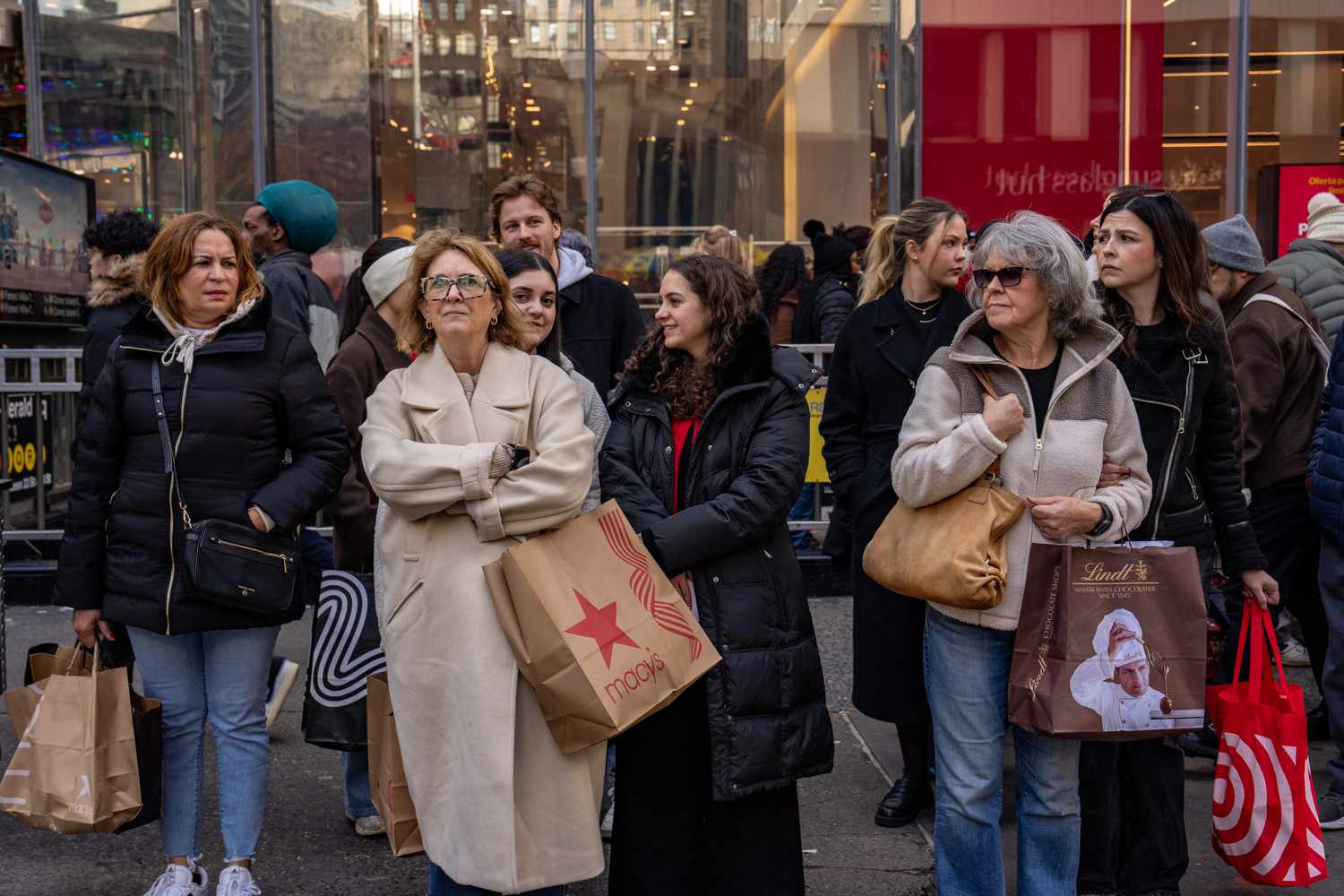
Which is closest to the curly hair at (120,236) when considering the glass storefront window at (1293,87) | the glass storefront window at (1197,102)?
the glass storefront window at (1197,102)

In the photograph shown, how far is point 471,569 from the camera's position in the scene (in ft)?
11.9

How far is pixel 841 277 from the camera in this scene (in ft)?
29.3

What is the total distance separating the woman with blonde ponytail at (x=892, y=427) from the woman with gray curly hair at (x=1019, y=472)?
929 millimetres

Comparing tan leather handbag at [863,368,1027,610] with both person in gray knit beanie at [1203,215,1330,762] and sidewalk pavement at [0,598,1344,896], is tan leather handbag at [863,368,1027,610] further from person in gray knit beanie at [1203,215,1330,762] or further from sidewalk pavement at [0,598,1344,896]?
person in gray knit beanie at [1203,215,1330,762]

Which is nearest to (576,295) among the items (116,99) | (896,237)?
(896,237)

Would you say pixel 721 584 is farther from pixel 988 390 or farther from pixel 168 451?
pixel 168 451

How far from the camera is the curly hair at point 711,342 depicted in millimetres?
4000

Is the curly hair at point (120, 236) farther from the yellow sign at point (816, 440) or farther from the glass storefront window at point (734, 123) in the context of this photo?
the glass storefront window at point (734, 123)

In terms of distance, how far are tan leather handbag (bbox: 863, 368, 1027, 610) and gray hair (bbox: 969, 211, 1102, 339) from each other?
28 centimetres

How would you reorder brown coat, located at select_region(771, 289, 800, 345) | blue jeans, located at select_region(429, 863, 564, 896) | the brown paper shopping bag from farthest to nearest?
brown coat, located at select_region(771, 289, 800, 345)
the brown paper shopping bag
blue jeans, located at select_region(429, 863, 564, 896)

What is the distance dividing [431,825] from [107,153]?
9619mm

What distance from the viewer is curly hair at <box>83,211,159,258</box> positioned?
6.52 m

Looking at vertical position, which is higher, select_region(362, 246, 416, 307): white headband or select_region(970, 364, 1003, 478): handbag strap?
select_region(362, 246, 416, 307): white headband

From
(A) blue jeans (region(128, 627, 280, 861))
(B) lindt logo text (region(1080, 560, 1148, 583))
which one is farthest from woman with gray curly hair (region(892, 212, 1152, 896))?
(A) blue jeans (region(128, 627, 280, 861))
